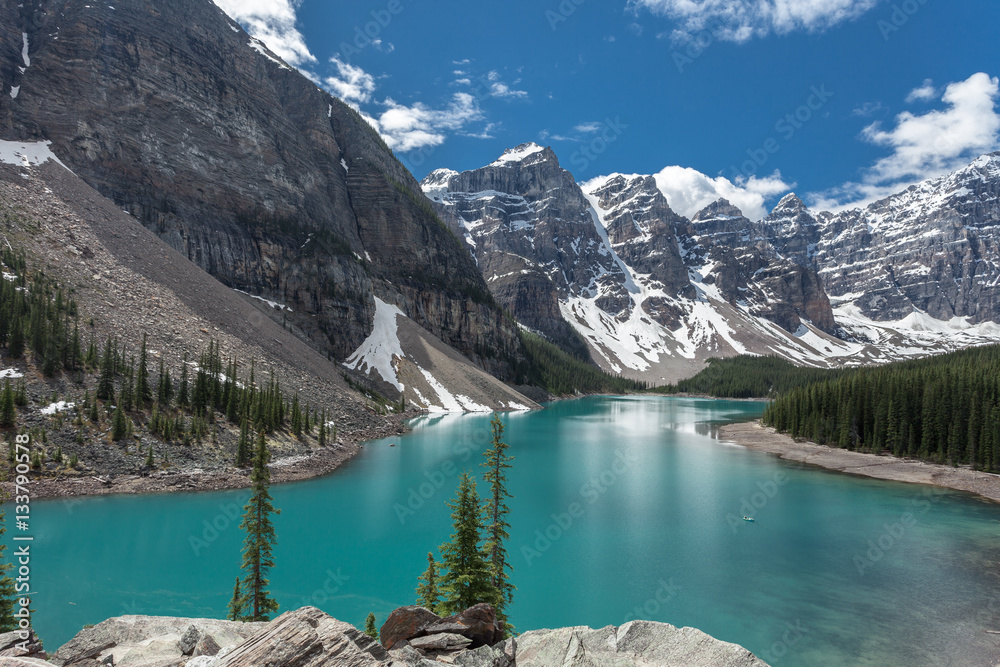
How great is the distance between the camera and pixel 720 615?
18.5 m

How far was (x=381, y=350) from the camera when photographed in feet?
313

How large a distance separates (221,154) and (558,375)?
112 metres

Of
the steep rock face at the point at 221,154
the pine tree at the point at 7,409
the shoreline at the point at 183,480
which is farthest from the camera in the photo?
the steep rock face at the point at 221,154

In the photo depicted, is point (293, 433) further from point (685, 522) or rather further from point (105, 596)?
point (685, 522)

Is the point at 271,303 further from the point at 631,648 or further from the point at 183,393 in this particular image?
the point at 631,648

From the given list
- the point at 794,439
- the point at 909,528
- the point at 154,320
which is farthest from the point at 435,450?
the point at 794,439

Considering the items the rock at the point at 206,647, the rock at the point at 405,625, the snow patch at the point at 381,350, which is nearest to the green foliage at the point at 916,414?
the rock at the point at 405,625

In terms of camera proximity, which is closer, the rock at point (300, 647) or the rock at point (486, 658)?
the rock at point (300, 647)

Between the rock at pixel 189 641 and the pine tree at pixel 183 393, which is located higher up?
the pine tree at pixel 183 393

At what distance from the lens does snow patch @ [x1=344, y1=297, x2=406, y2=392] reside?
9006 cm

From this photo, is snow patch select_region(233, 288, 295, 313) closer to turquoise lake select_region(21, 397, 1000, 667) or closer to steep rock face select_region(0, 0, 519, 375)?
steep rock face select_region(0, 0, 519, 375)

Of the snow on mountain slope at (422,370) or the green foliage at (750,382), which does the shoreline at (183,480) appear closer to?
the snow on mountain slope at (422,370)

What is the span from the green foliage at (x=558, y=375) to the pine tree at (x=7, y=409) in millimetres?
116730

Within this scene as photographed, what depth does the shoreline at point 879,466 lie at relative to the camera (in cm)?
4084
